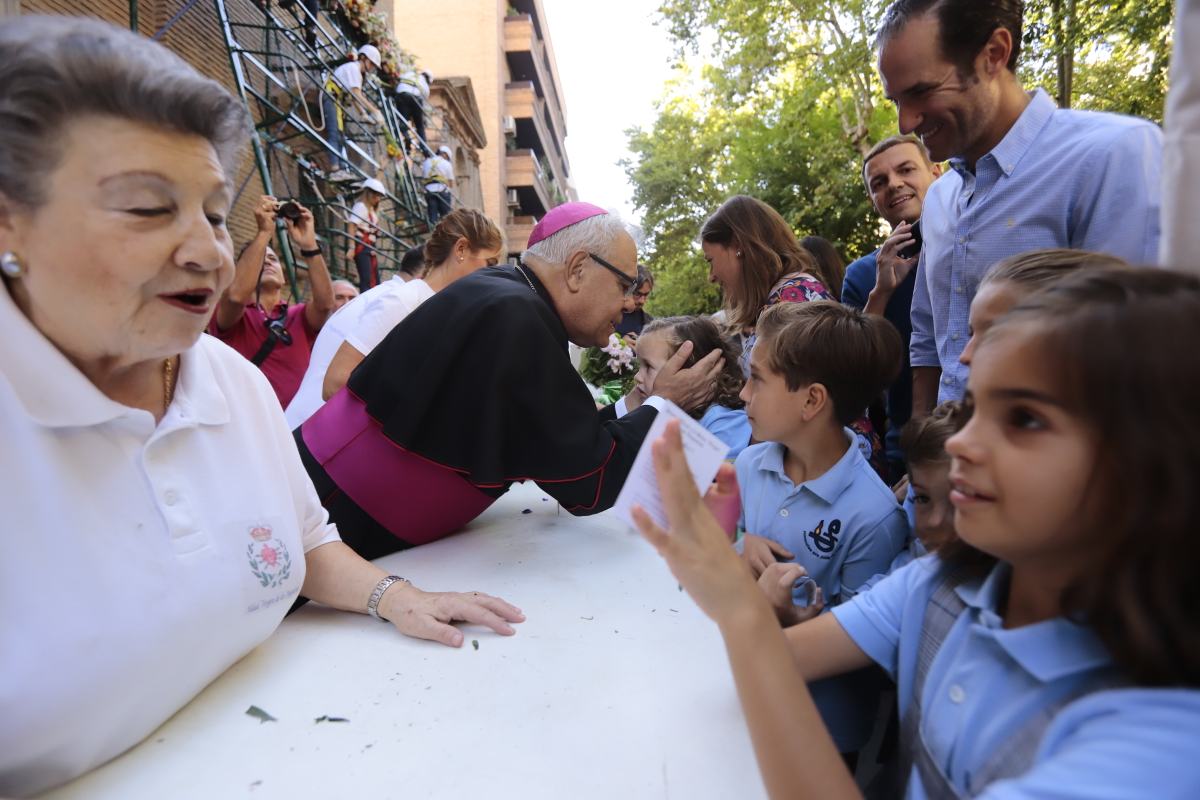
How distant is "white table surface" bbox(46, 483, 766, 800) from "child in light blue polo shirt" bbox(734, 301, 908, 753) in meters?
0.46

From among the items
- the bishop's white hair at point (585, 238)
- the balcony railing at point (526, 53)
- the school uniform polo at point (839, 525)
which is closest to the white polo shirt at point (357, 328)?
the bishop's white hair at point (585, 238)

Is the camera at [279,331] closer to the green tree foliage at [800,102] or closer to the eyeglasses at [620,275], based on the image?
the eyeglasses at [620,275]

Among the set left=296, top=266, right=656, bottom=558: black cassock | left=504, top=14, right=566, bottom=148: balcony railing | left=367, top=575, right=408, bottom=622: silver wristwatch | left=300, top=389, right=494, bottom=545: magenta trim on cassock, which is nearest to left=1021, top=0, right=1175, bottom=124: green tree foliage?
left=296, top=266, right=656, bottom=558: black cassock

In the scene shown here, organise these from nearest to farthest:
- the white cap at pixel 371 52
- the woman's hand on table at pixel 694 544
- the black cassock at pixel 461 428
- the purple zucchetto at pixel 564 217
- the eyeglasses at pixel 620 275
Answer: the woman's hand on table at pixel 694 544, the black cassock at pixel 461 428, the eyeglasses at pixel 620 275, the purple zucchetto at pixel 564 217, the white cap at pixel 371 52

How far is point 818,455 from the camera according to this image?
2160 mm

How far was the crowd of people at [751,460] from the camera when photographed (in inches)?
29.9

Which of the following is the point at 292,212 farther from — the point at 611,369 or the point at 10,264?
the point at 10,264

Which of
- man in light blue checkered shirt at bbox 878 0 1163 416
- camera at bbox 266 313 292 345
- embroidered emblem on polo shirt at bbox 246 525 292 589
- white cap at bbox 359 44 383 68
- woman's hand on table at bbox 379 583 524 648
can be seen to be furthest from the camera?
white cap at bbox 359 44 383 68

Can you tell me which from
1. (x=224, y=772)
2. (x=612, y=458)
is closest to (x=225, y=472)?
(x=224, y=772)

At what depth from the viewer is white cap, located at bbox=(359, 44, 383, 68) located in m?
9.60

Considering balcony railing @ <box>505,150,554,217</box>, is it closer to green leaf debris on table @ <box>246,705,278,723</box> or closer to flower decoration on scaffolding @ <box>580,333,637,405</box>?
flower decoration on scaffolding @ <box>580,333,637,405</box>

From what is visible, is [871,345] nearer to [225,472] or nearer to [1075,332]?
[1075,332]

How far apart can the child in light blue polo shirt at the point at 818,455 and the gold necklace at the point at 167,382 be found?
1395mm

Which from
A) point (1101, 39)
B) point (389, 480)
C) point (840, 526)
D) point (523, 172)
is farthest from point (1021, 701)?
point (523, 172)
